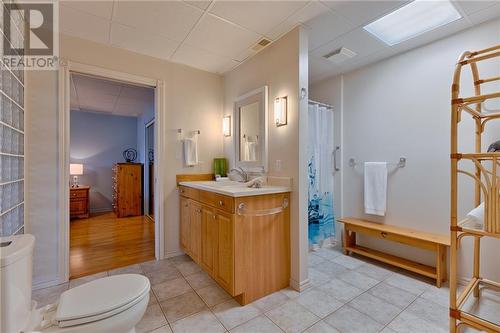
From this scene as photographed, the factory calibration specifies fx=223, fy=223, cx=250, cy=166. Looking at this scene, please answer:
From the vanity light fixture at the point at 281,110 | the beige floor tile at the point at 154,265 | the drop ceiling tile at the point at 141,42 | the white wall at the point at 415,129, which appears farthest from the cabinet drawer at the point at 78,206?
the white wall at the point at 415,129

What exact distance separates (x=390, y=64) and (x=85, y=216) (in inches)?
240

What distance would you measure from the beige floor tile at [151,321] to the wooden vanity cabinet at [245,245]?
20.0 inches

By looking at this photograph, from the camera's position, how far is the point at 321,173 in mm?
3047

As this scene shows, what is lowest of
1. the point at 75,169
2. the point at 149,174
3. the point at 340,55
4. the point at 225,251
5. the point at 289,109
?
the point at 225,251

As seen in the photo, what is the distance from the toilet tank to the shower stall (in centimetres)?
261

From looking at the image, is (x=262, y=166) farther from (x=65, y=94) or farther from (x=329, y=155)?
(x=65, y=94)

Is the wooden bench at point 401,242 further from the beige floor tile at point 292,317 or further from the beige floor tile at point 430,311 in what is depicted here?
the beige floor tile at point 292,317

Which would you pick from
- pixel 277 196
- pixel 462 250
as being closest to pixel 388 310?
pixel 462 250

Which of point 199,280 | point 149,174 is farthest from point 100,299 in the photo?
point 149,174

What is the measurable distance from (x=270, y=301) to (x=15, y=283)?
5.32ft

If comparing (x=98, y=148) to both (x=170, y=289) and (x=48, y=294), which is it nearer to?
(x=48, y=294)

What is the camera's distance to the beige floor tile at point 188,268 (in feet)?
7.82

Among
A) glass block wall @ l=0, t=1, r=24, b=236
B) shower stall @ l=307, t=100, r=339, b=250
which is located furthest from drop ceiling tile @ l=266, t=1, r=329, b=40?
glass block wall @ l=0, t=1, r=24, b=236

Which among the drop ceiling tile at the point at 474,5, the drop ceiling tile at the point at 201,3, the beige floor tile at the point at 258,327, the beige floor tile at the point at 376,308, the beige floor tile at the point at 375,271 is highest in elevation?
the drop ceiling tile at the point at 201,3
